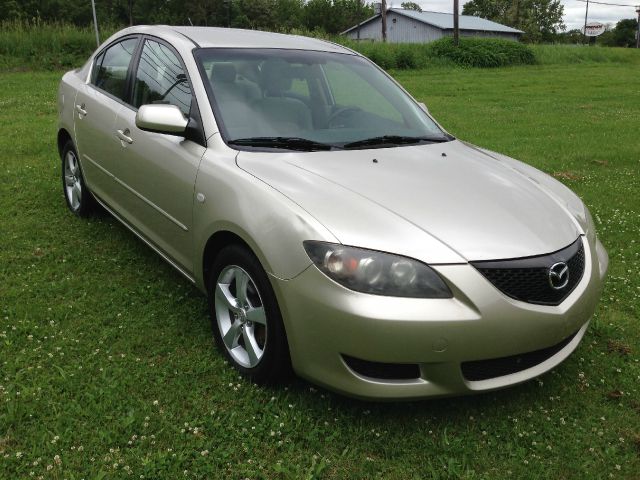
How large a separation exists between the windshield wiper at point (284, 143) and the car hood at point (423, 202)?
3.8 inches

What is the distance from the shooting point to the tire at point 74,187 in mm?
5070

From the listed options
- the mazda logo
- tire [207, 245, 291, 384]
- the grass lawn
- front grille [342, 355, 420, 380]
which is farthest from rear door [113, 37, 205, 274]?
the mazda logo

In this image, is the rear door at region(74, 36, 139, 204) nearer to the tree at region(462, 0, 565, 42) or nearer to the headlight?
the headlight

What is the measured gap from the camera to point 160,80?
151 inches

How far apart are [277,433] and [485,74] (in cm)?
2329

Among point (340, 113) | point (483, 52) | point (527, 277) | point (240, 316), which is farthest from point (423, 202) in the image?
point (483, 52)

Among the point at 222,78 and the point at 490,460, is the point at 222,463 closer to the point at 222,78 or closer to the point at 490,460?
the point at 490,460

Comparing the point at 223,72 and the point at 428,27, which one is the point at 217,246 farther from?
the point at 428,27

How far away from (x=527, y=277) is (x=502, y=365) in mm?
385

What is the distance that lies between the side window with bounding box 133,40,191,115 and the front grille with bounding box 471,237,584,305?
6.36 ft

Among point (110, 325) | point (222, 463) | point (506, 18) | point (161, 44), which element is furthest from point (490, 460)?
point (506, 18)

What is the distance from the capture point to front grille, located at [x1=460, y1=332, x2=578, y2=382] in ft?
8.11

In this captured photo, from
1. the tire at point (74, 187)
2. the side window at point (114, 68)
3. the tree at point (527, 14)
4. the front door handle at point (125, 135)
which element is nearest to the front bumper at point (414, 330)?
the front door handle at point (125, 135)

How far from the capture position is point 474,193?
2.87 m
